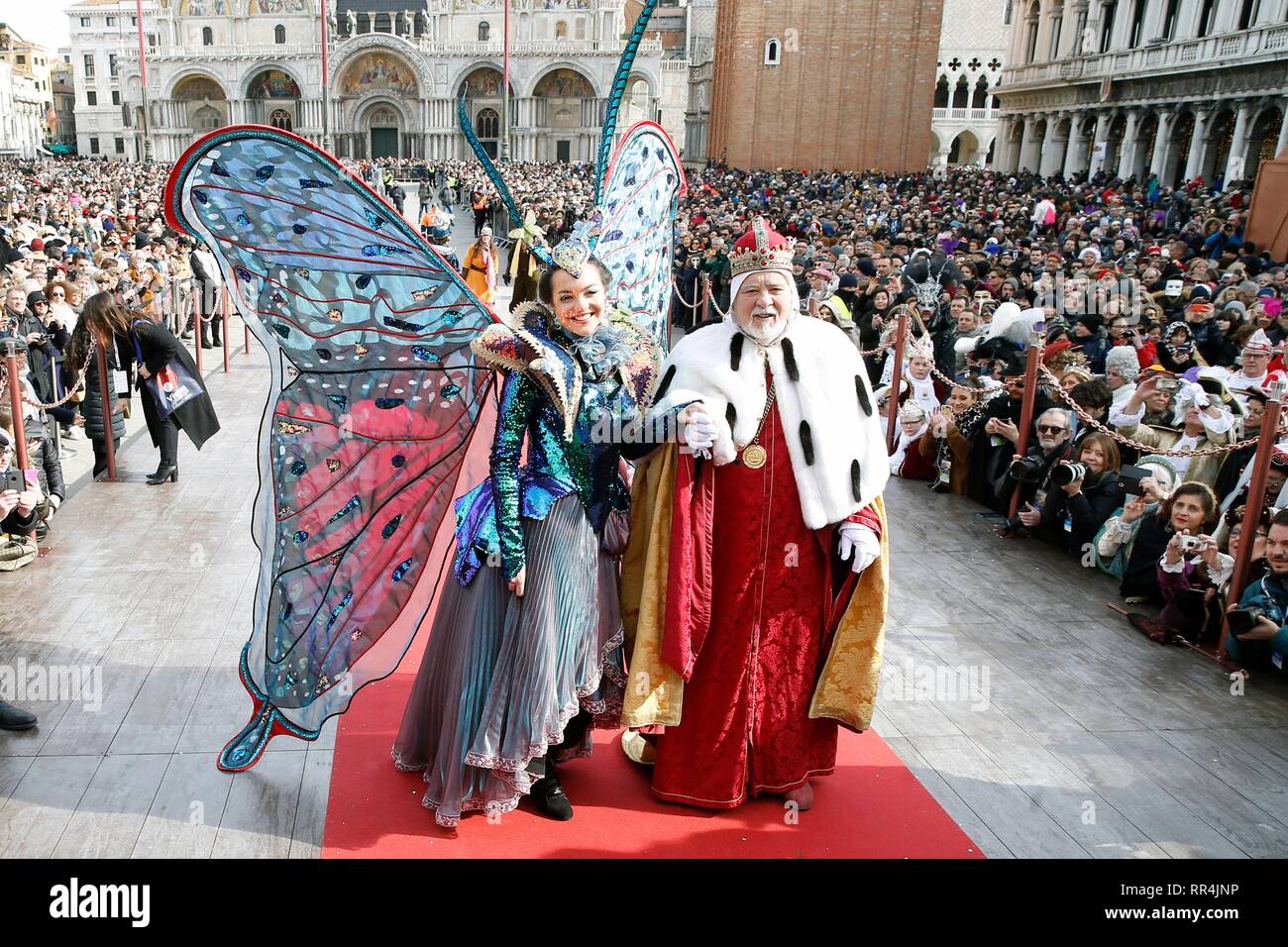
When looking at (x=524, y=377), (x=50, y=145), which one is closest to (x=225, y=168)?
(x=524, y=377)

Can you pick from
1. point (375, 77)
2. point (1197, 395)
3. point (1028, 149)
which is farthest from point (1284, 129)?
point (375, 77)

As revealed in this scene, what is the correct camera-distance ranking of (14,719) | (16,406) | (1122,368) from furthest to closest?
(1122,368) → (16,406) → (14,719)

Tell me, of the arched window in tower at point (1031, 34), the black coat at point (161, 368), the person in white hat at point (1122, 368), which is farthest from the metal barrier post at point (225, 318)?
the arched window in tower at point (1031, 34)

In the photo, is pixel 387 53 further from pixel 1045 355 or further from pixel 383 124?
pixel 1045 355

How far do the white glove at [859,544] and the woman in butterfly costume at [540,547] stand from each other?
2.35ft

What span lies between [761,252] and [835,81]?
4590 cm

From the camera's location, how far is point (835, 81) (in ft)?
147

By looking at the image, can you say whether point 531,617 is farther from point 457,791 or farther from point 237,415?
point 237,415

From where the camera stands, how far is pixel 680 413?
299 cm

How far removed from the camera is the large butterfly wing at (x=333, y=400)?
9.66 feet

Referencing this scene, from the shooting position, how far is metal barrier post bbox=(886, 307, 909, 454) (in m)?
8.20

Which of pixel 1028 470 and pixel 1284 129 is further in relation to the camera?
pixel 1284 129

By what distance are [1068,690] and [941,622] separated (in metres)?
0.81

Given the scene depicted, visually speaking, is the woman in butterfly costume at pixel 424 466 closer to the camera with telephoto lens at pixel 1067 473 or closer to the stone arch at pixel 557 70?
the camera with telephoto lens at pixel 1067 473
